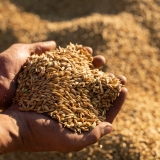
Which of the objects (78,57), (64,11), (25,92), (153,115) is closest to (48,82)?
(25,92)

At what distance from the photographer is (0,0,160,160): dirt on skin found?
3.05 metres

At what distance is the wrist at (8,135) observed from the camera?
2.18 m

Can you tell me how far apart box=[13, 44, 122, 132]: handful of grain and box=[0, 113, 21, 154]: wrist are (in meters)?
0.14

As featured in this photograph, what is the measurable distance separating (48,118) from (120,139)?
1071 mm

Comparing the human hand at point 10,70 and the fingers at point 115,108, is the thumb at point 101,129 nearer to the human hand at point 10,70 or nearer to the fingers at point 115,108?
the fingers at point 115,108

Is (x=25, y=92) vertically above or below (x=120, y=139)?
above

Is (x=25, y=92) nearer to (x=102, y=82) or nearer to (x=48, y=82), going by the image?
(x=48, y=82)

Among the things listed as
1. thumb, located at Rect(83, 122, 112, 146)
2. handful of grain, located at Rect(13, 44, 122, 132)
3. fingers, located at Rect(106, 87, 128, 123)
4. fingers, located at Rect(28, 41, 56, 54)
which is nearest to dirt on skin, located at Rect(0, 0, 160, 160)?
fingers, located at Rect(106, 87, 128, 123)

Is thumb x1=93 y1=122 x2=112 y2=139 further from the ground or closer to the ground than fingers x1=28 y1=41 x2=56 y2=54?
closer to the ground

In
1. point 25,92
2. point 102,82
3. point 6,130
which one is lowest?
point 6,130

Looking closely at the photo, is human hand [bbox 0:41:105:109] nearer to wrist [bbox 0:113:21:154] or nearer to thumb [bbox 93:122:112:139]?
wrist [bbox 0:113:21:154]

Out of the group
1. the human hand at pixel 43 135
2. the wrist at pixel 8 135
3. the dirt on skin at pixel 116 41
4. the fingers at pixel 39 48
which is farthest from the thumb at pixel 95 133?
the fingers at pixel 39 48

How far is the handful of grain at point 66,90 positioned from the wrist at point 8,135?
0.47ft

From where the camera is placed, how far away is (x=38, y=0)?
5371 millimetres
